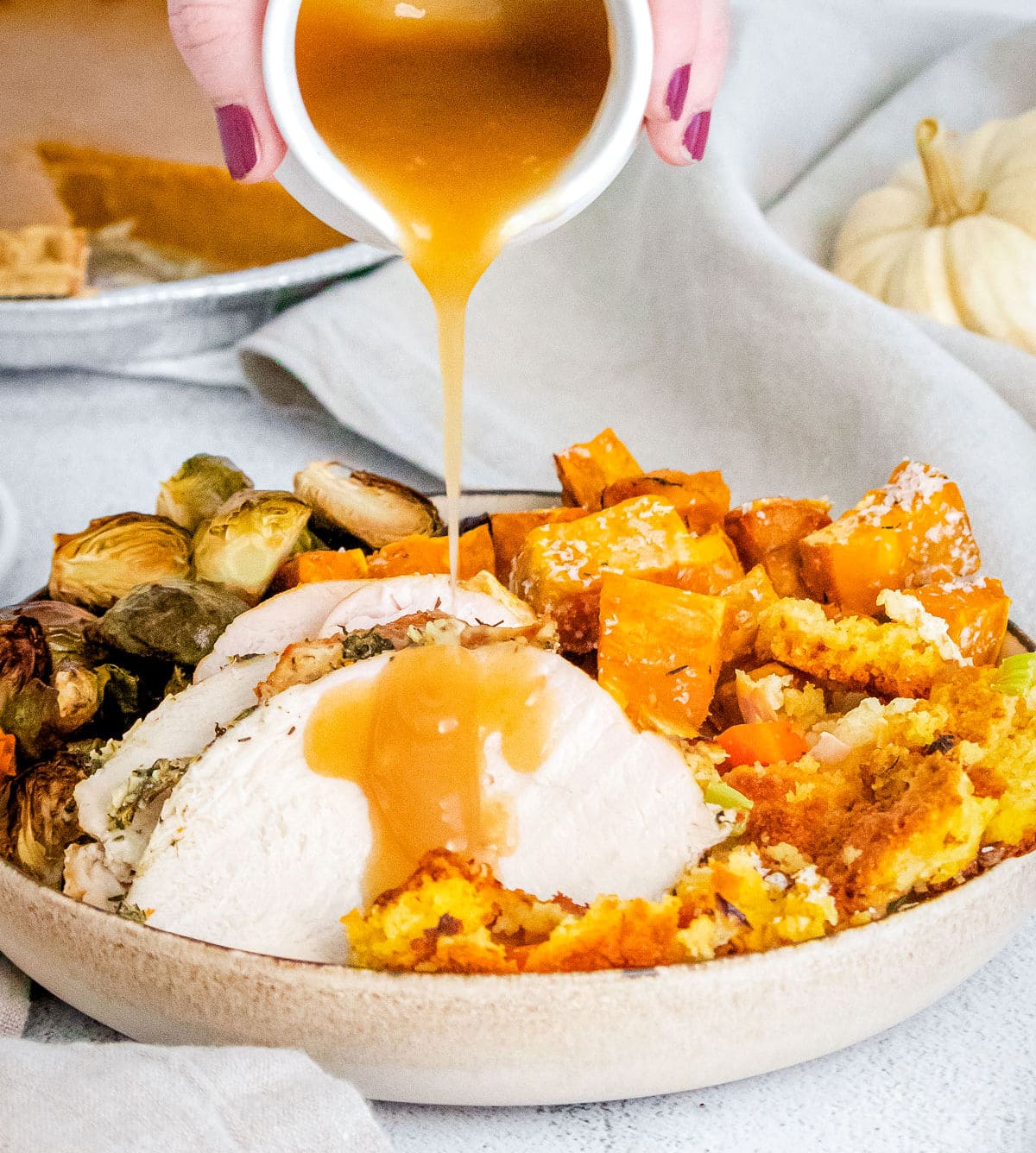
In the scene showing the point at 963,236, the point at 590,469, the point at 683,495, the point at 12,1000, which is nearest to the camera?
the point at 12,1000

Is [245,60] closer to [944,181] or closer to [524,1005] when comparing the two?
[524,1005]

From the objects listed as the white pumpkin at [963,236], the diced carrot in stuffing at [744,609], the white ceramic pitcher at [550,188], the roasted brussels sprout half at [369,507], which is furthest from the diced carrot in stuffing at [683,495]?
the white pumpkin at [963,236]

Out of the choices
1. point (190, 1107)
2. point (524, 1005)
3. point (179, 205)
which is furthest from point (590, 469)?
point (179, 205)

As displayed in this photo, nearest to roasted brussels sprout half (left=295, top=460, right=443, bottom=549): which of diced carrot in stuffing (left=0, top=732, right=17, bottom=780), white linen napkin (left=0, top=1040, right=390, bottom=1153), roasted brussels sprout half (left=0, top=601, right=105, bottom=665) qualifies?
roasted brussels sprout half (left=0, top=601, right=105, bottom=665)

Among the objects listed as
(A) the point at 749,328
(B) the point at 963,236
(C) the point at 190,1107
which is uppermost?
(B) the point at 963,236

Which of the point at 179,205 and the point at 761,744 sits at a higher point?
the point at 179,205

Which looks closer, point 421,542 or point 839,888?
point 839,888

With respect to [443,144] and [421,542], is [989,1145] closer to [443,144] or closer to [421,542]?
[421,542]

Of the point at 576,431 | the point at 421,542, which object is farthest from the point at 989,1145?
the point at 576,431
